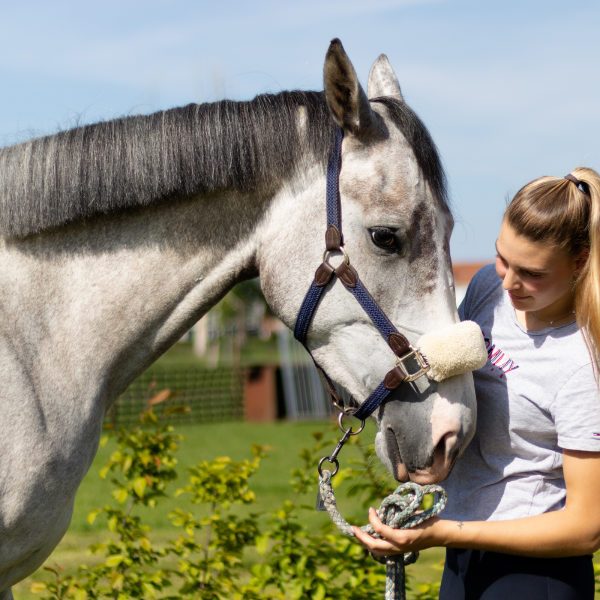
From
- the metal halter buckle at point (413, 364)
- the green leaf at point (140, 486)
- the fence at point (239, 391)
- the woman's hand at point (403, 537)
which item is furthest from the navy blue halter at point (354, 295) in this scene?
the fence at point (239, 391)

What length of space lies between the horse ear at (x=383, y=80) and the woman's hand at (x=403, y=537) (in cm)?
145

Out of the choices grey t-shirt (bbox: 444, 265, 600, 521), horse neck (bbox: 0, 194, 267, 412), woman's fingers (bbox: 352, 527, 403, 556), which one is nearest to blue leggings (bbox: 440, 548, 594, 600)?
grey t-shirt (bbox: 444, 265, 600, 521)

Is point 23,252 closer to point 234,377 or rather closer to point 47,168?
point 47,168

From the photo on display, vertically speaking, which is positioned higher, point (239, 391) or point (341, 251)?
A: point (341, 251)

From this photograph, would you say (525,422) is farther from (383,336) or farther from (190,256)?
(190,256)

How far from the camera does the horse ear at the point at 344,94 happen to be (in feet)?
Answer: 8.94

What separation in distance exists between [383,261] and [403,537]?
32.2 inches

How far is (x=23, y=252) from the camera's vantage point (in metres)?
2.89

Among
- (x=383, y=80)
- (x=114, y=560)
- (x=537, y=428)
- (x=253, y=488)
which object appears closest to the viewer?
(x=537, y=428)

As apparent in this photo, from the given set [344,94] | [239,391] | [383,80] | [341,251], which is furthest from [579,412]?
[239,391]

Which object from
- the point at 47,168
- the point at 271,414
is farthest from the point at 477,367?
the point at 271,414

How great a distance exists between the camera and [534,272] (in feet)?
8.52

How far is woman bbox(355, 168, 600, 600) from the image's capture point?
2502 millimetres

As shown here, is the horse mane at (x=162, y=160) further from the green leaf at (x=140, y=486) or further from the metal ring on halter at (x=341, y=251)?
A: the green leaf at (x=140, y=486)
